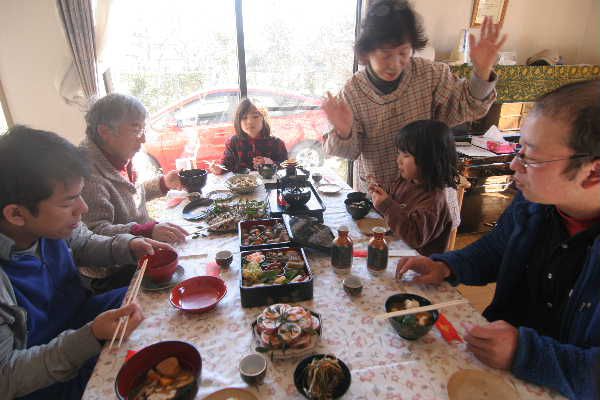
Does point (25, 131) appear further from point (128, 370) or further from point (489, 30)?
point (489, 30)

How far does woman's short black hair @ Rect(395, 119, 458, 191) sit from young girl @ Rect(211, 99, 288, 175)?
57.5 inches

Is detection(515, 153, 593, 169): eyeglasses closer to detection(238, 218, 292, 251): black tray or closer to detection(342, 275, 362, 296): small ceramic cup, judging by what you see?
detection(342, 275, 362, 296): small ceramic cup

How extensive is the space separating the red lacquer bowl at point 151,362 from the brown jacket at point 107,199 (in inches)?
31.4

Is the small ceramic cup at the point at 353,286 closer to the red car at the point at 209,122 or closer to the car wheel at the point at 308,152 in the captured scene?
the red car at the point at 209,122

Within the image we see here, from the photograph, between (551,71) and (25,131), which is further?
(551,71)

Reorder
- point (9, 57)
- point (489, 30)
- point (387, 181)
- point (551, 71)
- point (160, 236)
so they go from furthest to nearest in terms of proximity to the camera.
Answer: point (551, 71)
point (9, 57)
point (387, 181)
point (489, 30)
point (160, 236)

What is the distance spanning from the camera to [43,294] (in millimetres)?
1189

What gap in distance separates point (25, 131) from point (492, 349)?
1.52 m

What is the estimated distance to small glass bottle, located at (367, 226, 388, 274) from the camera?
126cm

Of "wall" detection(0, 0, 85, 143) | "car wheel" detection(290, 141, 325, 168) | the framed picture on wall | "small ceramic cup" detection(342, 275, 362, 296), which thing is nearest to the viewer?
"small ceramic cup" detection(342, 275, 362, 296)

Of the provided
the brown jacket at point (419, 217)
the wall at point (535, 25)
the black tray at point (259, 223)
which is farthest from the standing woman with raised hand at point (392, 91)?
the wall at point (535, 25)

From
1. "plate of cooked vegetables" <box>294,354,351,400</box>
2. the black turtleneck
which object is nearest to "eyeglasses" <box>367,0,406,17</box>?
the black turtleneck

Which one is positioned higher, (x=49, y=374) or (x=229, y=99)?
(x=229, y=99)

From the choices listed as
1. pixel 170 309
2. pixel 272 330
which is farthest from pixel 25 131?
pixel 272 330
